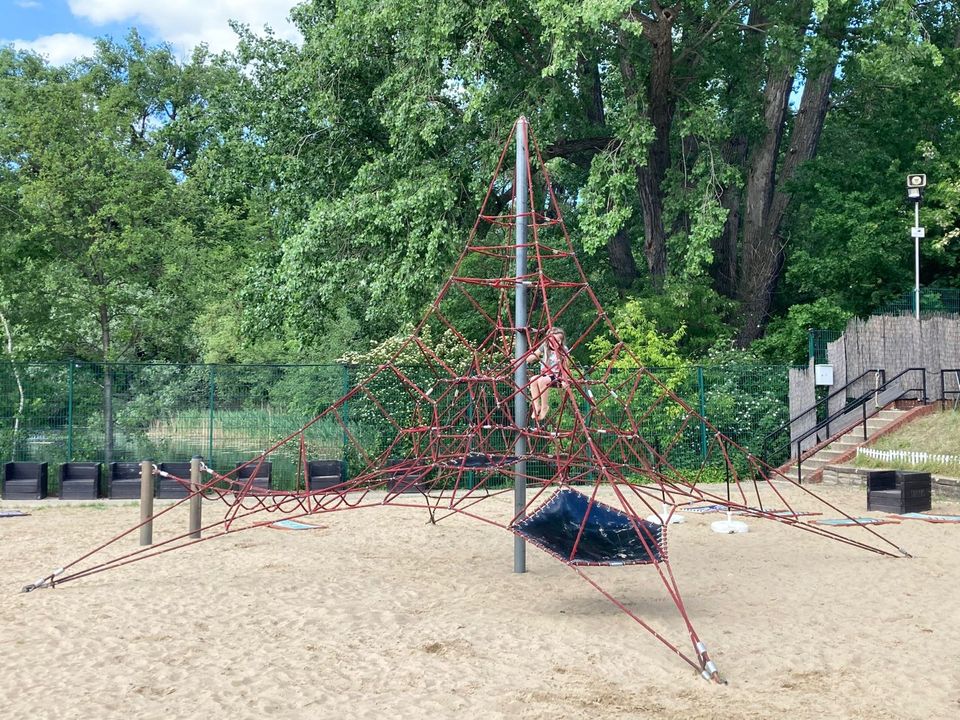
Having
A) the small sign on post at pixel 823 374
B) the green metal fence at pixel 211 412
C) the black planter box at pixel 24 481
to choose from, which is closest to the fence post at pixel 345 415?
the green metal fence at pixel 211 412

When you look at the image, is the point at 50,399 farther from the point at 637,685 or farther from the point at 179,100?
the point at 179,100

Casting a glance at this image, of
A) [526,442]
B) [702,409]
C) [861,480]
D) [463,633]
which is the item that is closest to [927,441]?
[861,480]

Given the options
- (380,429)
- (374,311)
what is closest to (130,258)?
(374,311)

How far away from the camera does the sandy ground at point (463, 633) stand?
17.1ft

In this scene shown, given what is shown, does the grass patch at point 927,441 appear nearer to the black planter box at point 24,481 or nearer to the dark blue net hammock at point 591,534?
the dark blue net hammock at point 591,534

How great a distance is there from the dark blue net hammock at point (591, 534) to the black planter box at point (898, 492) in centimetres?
566

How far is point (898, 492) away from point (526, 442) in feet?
18.0

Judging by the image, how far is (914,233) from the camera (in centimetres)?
1739

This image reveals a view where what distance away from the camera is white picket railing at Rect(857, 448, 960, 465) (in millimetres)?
13844

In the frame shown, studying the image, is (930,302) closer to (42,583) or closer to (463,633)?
(463,633)

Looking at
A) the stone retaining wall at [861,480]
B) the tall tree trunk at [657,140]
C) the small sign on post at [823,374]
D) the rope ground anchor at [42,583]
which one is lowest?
the rope ground anchor at [42,583]

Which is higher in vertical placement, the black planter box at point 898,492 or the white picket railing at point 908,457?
the white picket railing at point 908,457

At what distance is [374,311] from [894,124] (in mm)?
12373

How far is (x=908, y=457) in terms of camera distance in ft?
47.3
